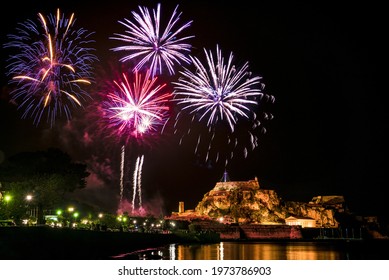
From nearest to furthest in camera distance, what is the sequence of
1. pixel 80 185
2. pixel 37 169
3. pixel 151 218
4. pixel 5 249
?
pixel 5 249 < pixel 37 169 < pixel 80 185 < pixel 151 218

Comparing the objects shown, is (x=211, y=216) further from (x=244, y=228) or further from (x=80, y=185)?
(x=80, y=185)

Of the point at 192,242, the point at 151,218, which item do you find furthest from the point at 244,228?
the point at 192,242

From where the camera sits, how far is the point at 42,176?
86000 mm

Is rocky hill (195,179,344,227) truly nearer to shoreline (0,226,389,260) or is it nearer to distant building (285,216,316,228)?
distant building (285,216,316,228)

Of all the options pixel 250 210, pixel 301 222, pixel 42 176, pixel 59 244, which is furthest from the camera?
pixel 250 210

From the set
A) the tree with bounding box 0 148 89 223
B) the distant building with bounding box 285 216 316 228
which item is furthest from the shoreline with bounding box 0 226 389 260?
the distant building with bounding box 285 216 316 228

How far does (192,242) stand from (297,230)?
67.8 m

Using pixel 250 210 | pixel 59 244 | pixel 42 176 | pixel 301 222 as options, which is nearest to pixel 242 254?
pixel 59 244

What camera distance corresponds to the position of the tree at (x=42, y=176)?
79.2 meters

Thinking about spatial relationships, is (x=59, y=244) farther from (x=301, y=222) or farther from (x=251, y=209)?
(x=251, y=209)

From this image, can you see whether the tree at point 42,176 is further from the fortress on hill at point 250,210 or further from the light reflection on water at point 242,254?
the fortress on hill at point 250,210

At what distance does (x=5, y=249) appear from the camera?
1439 inches

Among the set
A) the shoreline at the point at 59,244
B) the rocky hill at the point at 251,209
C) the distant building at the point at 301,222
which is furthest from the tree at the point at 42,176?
the distant building at the point at 301,222
